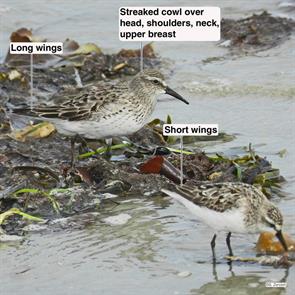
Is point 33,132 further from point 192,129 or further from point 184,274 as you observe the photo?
point 184,274

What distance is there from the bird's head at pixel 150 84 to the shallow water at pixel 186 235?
486 millimetres

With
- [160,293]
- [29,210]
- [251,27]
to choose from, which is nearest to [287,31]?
Result: [251,27]

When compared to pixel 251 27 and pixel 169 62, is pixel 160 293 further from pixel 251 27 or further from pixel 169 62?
pixel 251 27

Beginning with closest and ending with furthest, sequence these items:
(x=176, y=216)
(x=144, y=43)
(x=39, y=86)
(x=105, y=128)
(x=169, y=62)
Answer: (x=176, y=216)
(x=105, y=128)
(x=39, y=86)
(x=169, y=62)
(x=144, y=43)

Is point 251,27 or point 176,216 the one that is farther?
point 251,27

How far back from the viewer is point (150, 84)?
1032 centimetres

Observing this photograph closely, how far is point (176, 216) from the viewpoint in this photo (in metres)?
8.24

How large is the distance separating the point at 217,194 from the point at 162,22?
407 cm

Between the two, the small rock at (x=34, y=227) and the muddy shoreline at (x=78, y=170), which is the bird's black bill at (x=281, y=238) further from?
the small rock at (x=34, y=227)

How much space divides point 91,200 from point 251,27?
18.8ft

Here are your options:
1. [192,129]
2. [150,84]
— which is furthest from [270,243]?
[150,84]

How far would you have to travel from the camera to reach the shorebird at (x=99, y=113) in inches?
380

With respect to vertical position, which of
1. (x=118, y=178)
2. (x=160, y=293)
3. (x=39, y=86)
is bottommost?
(x=160, y=293)

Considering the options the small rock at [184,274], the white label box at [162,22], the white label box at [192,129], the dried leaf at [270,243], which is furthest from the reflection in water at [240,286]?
the white label box at [162,22]
